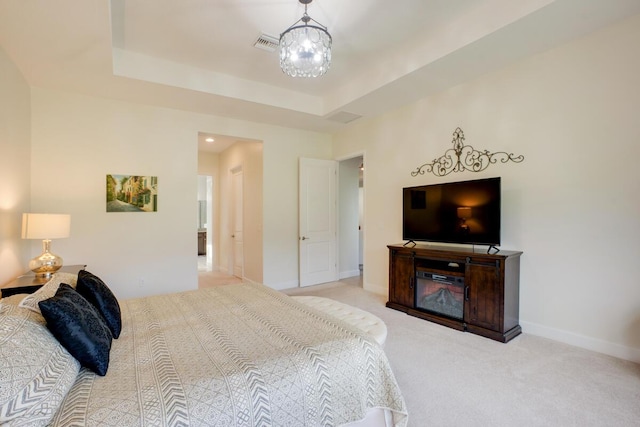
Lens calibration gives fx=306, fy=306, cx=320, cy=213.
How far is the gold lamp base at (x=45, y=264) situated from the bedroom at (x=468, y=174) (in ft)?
0.63

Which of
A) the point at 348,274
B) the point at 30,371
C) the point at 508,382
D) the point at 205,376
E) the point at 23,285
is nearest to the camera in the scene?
the point at 30,371

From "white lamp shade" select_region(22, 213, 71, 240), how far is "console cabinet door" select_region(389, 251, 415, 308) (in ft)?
11.9

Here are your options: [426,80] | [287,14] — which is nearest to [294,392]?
[287,14]

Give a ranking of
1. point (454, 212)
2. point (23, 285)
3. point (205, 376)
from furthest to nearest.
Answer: point (454, 212) → point (23, 285) → point (205, 376)

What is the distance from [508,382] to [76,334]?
2.70 m

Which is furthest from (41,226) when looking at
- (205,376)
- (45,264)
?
(205,376)

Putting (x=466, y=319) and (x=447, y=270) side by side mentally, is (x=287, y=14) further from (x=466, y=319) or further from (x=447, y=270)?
(x=466, y=319)

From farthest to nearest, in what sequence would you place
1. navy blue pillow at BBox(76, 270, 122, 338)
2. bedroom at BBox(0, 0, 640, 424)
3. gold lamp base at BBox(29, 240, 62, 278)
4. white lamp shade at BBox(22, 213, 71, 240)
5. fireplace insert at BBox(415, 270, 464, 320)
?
fireplace insert at BBox(415, 270, 464, 320) → gold lamp base at BBox(29, 240, 62, 278) → white lamp shade at BBox(22, 213, 71, 240) → bedroom at BBox(0, 0, 640, 424) → navy blue pillow at BBox(76, 270, 122, 338)

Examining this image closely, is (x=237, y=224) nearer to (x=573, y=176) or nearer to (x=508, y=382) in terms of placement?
(x=508, y=382)

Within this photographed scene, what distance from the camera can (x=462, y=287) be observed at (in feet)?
10.8

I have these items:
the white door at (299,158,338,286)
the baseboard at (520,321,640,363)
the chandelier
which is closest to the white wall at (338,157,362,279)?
the white door at (299,158,338,286)

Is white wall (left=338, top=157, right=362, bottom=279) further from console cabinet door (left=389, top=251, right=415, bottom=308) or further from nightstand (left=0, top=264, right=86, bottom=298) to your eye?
nightstand (left=0, top=264, right=86, bottom=298)

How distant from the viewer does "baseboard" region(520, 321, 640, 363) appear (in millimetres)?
2537

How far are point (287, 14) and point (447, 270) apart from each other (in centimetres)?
307
